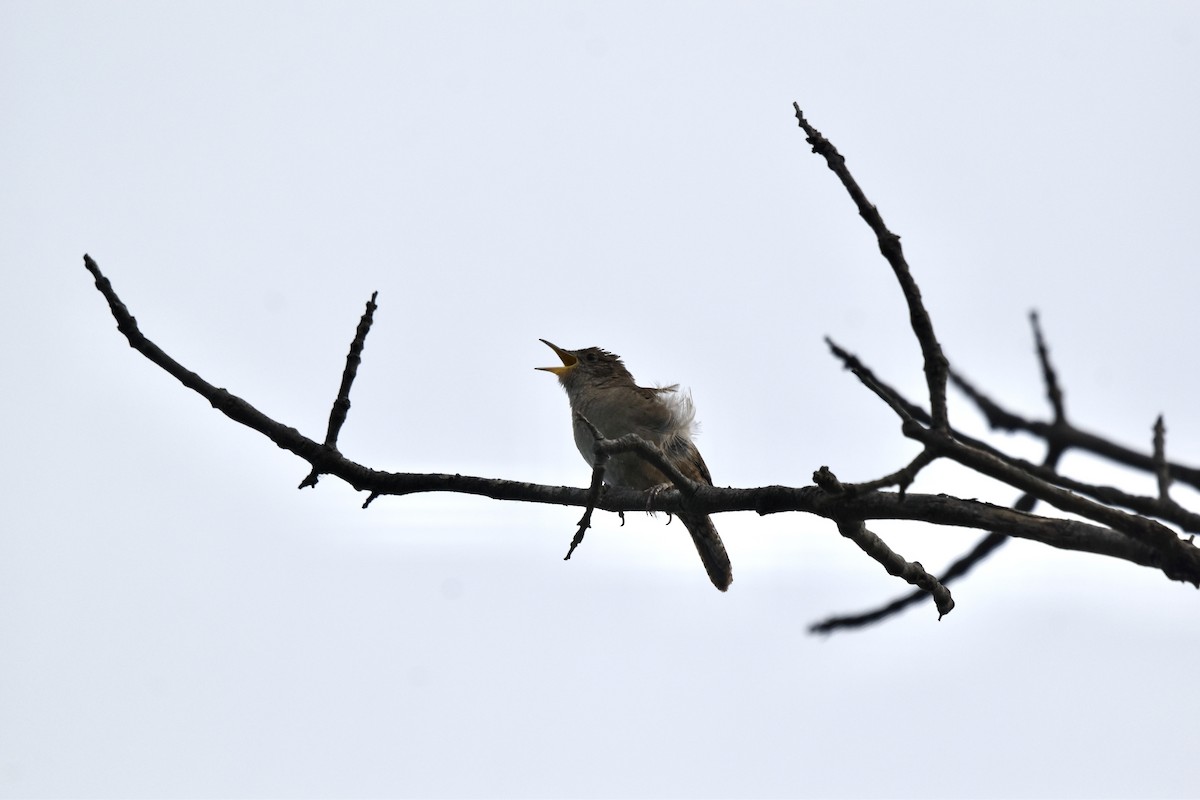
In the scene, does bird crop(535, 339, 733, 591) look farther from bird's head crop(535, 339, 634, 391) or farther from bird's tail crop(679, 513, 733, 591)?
bird's head crop(535, 339, 634, 391)

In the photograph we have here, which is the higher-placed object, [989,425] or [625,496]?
[625,496]

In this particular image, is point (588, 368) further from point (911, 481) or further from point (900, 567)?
point (911, 481)

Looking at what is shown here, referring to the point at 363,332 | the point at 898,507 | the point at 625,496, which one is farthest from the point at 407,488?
the point at 898,507

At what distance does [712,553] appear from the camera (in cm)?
782

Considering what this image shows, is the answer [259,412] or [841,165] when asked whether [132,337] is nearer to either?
[259,412]

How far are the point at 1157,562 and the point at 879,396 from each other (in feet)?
2.45

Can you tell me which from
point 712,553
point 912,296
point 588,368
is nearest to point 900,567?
point 912,296

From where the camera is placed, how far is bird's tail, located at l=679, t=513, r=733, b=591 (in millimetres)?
7754

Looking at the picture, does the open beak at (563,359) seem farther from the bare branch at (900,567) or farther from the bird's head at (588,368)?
the bare branch at (900,567)

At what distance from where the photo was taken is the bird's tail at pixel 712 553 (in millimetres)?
7754

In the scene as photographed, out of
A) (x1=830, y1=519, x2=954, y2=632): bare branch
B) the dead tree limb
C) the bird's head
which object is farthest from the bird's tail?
(x1=830, y1=519, x2=954, y2=632): bare branch

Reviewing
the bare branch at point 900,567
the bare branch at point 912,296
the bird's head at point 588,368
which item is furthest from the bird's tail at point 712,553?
the bare branch at point 912,296

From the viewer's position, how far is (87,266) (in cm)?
408

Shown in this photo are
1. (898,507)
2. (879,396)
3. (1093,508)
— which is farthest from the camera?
(898,507)
